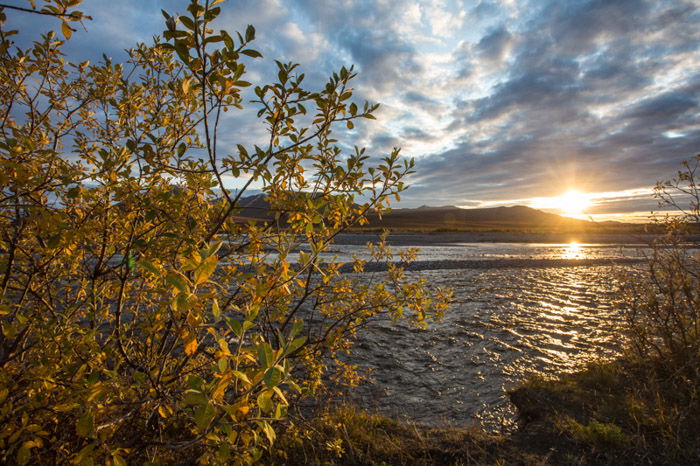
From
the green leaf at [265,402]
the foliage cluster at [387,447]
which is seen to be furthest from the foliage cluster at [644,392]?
the green leaf at [265,402]

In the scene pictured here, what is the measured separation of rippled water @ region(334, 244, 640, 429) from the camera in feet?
18.3

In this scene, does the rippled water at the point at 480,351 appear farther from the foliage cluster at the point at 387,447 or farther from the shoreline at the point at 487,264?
the shoreline at the point at 487,264

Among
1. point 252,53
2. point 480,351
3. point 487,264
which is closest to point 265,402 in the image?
point 252,53

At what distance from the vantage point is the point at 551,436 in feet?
13.5

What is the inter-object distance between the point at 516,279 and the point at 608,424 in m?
13.2

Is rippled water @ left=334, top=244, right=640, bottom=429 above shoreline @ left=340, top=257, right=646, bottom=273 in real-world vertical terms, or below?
below

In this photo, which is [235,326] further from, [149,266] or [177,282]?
[149,266]

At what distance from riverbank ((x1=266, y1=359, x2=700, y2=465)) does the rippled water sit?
0.80 m

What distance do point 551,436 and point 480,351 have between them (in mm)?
3594

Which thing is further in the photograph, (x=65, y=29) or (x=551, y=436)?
(x=551, y=436)

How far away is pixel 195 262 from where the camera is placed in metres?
1.44

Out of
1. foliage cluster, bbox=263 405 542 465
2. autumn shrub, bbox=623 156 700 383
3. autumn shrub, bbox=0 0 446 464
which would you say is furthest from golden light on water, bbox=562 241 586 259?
autumn shrub, bbox=0 0 446 464

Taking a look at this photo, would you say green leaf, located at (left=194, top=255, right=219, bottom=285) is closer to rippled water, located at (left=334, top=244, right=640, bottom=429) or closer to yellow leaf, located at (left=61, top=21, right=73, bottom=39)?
yellow leaf, located at (left=61, top=21, right=73, bottom=39)

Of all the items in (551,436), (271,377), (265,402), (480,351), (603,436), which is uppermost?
(271,377)
